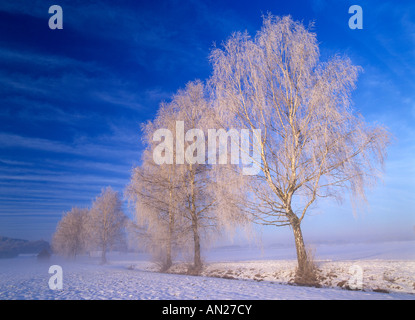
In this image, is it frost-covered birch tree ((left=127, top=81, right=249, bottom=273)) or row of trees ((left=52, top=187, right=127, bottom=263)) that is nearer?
frost-covered birch tree ((left=127, top=81, right=249, bottom=273))

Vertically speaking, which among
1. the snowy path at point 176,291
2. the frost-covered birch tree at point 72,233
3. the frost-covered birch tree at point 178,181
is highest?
the frost-covered birch tree at point 178,181

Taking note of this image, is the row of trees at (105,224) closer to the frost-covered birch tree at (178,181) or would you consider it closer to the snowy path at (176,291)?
the frost-covered birch tree at (178,181)

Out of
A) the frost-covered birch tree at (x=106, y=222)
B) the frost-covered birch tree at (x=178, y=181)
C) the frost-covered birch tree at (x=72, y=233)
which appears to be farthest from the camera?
the frost-covered birch tree at (x=72, y=233)

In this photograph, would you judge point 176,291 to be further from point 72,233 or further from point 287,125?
point 72,233

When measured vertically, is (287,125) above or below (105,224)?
above

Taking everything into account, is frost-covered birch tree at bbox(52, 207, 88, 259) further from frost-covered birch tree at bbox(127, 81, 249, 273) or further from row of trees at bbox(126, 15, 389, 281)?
row of trees at bbox(126, 15, 389, 281)

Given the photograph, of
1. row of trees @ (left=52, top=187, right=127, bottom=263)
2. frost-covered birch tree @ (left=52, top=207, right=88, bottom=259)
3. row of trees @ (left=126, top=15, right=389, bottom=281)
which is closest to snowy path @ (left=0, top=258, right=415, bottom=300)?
row of trees @ (left=126, top=15, right=389, bottom=281)

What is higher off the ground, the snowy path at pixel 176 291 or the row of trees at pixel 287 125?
the row of trees at pixel 287 125

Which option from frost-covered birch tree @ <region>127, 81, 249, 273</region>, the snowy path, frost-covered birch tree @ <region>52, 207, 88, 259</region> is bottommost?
frost-covered birch tree @ <region>52, 207, 88, 259</region>

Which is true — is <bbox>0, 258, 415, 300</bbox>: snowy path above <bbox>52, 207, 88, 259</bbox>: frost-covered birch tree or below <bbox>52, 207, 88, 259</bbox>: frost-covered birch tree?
above

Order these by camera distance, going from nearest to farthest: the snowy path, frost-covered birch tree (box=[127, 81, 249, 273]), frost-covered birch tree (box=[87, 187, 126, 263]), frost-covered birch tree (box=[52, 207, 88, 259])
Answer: the snowy path
frost-covered birch tree (box=[127, 81, 249, 273])
frost-covered birch tree (box=[87, 187, 126, 263])
frost-covered birch tree (box=[52, 207, 88, 259])

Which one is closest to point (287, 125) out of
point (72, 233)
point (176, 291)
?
point (176, 291)

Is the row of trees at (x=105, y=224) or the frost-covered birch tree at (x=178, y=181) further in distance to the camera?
the row of trees at (x=105, y=224)

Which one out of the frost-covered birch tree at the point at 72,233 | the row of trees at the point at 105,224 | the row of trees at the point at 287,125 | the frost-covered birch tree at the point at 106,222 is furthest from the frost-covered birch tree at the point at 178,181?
the frost-covered birch tree at the point at 72,233
